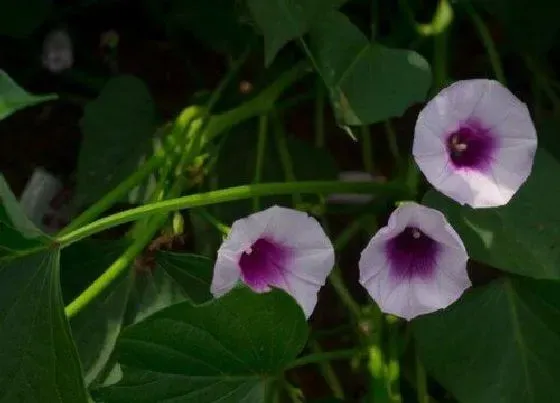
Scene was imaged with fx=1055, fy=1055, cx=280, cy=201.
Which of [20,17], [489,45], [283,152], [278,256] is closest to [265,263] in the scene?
[278,256]

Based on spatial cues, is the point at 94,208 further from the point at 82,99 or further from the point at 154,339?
the point at 82,99

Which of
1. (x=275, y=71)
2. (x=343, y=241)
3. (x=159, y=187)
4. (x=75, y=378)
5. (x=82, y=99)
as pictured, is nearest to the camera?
(x=75, y=378)

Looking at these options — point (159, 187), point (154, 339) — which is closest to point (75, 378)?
point (154, 339)

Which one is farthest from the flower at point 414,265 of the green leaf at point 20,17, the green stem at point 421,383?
the green leaf at point 20,17

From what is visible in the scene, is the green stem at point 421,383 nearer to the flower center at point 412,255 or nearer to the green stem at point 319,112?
the flower center at point 412,255

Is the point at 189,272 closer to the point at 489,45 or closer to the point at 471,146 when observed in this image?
the point at 471,146

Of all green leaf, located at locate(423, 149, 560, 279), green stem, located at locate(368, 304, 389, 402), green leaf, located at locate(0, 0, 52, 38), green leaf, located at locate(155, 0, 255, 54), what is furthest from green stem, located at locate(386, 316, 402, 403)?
green leaf, located at locate(0, 0, 52, 38)
